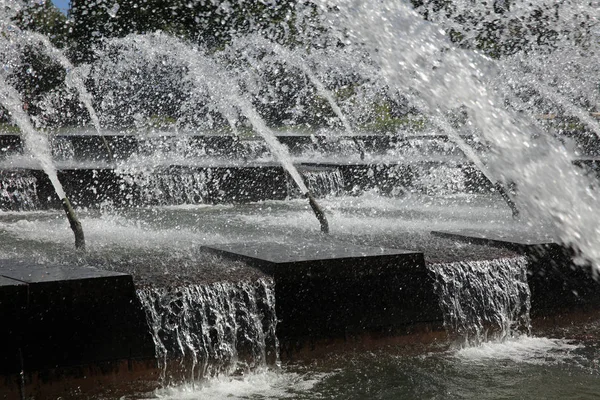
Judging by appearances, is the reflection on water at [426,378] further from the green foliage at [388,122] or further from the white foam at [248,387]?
the green foliage at [388,122]

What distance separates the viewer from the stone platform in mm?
4660

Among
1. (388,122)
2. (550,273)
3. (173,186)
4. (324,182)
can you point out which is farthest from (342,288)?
(388,122)

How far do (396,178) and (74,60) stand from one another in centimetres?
2252

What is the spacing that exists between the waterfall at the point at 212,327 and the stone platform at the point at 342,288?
4.4 inches

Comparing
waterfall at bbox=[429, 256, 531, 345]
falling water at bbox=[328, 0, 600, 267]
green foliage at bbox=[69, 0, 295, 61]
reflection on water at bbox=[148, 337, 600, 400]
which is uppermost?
green foliage at bbox=[69, 0, 295, 61]

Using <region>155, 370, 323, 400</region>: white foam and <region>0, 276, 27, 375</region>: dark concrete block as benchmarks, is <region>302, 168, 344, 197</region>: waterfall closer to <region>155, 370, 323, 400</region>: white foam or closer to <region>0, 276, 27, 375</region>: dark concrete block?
<region>155, 370, 323, 400</region>: white foam

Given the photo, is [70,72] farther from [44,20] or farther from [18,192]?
[18,192]

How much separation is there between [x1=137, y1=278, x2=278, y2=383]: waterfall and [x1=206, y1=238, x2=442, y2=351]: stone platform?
111 mm

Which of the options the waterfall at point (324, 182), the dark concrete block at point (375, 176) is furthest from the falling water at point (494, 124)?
the dark concrete block at point (375, 176)

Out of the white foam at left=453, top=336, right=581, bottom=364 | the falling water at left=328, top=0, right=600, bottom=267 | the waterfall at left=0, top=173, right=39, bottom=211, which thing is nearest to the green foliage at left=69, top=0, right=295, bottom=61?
the waterfall at left=0, top=173, right=39, bottom=211

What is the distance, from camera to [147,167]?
10.3m

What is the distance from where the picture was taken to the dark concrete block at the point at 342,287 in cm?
466

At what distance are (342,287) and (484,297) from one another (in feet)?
3.48

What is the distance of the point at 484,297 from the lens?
5.39 metres
